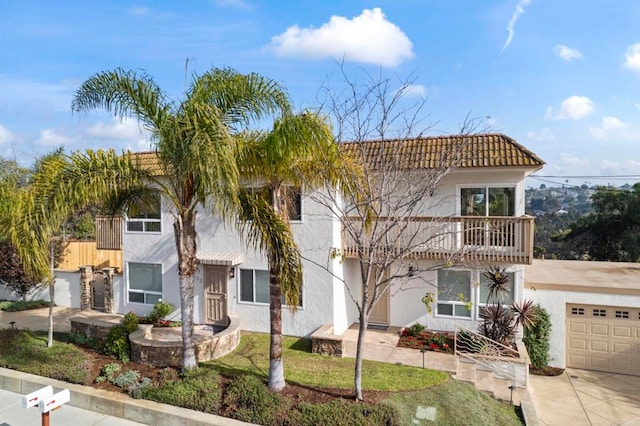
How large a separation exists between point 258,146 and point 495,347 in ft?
30.4

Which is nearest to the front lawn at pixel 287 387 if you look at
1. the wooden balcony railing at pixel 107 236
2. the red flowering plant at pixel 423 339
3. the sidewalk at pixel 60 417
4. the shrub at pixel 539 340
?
the sidewalk at pixel 60 417

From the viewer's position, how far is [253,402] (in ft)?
27.4

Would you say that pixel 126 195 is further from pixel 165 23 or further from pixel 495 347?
pixel 495 347

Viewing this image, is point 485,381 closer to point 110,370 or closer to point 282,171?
point 282,171

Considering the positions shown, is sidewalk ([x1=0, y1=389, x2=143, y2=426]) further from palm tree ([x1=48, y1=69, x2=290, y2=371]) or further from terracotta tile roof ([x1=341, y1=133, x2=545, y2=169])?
terracotta tile roof ([x1=341, y1=133, x2=545, y2=169])

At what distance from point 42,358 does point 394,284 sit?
10773 millimetres

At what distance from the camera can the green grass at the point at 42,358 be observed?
32.6 ft

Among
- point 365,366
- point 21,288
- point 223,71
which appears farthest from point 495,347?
point 21,288

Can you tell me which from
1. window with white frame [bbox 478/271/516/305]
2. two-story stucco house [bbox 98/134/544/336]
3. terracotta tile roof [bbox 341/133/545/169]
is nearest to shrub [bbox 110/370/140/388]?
two-story stucco house [bbox 98/134/544/336]

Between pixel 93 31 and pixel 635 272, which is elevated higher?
pixel 93 31

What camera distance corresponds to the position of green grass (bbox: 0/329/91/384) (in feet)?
32.6

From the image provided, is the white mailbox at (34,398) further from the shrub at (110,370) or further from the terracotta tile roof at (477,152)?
the terracotta tile roof at (477,152)

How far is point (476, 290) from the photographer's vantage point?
46.8 feet

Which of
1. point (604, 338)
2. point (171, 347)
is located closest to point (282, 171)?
point (171, 347)
